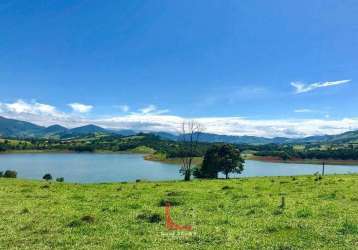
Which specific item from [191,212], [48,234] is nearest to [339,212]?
[191,212]

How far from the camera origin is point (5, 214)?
872 inches

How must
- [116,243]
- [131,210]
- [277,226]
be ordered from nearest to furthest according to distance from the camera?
[116,243] < [277,226] < [131,210]

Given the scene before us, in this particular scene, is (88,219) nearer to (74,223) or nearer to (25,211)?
(74,223)

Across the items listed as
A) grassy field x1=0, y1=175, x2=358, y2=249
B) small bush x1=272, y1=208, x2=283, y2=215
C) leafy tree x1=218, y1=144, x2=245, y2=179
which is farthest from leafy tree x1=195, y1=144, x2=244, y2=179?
small bush x1=272, y1=208, x2=283, y2=215

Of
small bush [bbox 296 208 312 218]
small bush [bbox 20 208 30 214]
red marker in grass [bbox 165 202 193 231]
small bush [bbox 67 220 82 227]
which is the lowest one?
small bush [bbox 20 208 30 214]

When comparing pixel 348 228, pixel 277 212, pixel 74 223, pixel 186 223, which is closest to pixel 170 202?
pixel 277 212

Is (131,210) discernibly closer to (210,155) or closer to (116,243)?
(116,243)

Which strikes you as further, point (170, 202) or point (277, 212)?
point (170, 202)

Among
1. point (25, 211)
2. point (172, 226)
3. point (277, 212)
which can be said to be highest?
point (277, 212)

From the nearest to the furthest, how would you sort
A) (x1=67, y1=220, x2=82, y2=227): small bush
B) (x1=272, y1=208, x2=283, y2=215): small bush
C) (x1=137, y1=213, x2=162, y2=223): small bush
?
1. (x1=67, y1=220, x2=82, y2=227): small bush
2. (x1=137, y1=213, x2=162, y2=223): small bush
3. (x1=272, y1=208, x2=283, y2=215): small bush

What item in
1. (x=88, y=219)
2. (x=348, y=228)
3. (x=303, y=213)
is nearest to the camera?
(x=348, y=228)

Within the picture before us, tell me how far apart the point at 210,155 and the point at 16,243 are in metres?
80.0

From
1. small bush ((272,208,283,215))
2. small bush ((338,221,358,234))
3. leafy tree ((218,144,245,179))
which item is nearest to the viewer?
small bush ((338,221,358,234))

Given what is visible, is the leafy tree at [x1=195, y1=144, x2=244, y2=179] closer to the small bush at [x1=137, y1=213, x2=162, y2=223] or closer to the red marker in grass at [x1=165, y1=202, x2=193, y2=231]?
the small bush at [x1=137, y1=213, x2=162, y2=223]
